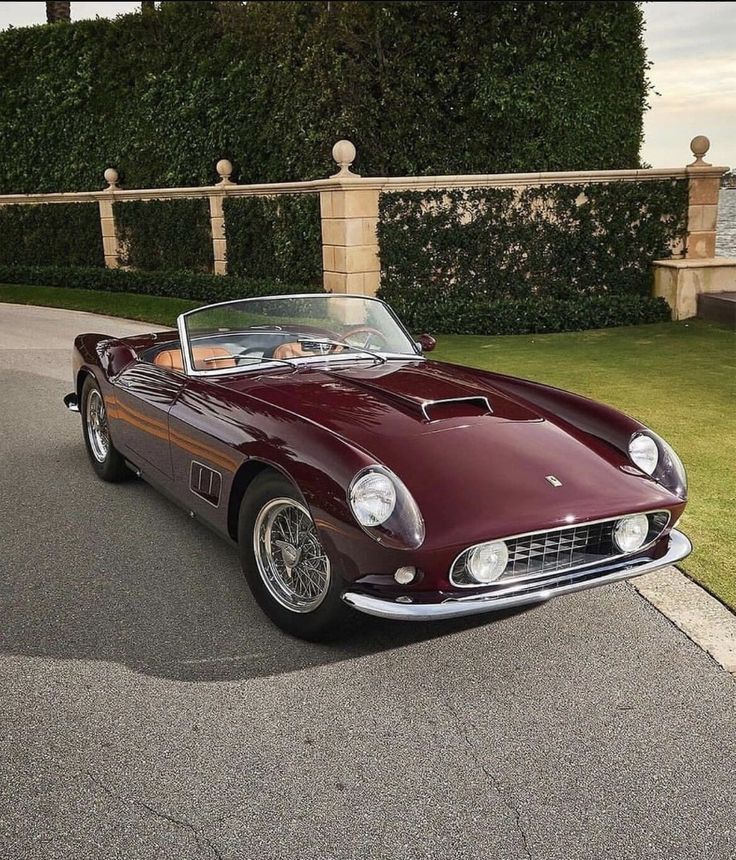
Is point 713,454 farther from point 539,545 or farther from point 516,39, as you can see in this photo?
point 516,39

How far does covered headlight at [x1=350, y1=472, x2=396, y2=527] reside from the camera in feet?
10.7

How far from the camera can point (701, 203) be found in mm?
13320

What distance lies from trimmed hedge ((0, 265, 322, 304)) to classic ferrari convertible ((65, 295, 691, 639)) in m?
8.86

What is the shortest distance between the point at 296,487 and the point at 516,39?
42.9ft

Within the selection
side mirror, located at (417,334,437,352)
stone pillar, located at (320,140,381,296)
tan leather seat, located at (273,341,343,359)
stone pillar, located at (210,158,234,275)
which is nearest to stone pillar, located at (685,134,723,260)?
stone pillar, located at (320,140,381,296)

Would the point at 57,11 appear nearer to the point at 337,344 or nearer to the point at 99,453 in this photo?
the point at 99,453

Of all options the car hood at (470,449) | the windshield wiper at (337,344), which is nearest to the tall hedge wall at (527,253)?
→ the windshield wiper at (337,344)

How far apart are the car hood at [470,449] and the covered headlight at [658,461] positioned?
4.1 inches

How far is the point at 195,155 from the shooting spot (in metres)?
18.6

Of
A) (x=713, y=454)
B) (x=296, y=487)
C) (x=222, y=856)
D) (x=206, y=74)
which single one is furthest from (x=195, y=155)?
(x=222, y=856)

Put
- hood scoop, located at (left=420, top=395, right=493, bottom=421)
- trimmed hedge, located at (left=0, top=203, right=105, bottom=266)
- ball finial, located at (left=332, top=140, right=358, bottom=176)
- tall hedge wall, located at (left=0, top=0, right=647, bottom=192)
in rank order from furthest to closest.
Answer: trimmed hedge, located at (left=0, top=203, right=105, bottom=266) → tall hedge wall, located at (left=0, top=0, right=647, bottom=192) → ball finial, located at (left=332, top=140, right=358, bottom=176) → hood scoop, located at (left=420, top=395, right=493, bottom=421)

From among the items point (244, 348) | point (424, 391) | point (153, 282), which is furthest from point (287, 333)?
point (153, 282)

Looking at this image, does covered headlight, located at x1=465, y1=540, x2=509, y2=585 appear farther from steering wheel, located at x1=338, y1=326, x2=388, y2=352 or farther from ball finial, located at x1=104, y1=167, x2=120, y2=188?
ball finial, located at x1=104, y1=167, x2=120, y2=188

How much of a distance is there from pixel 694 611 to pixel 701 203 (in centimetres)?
1094
